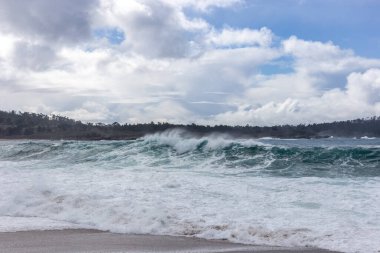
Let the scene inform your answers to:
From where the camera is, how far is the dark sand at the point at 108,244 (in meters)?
7.00

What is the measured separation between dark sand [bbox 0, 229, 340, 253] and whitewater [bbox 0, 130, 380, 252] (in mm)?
430

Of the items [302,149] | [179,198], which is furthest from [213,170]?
[179,198]

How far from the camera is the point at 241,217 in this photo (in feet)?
30.1

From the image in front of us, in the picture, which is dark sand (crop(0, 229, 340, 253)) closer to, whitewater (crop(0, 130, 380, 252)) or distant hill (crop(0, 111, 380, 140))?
whitewater (crop(0, 130, 380, 252))

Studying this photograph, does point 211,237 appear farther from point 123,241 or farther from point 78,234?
point 78,234

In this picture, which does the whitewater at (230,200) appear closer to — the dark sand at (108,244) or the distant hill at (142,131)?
the dark sand at (108,244)

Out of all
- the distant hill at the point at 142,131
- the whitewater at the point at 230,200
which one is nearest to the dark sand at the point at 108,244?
the whitewater at the point at 230,200

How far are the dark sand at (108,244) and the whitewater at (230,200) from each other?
0.43 m

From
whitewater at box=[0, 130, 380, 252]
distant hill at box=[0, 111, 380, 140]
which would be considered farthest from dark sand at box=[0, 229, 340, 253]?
distant hill at box=[0, 111, 380, 140]

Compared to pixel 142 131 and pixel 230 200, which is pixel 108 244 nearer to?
pixel 230 200

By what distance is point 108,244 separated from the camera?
739 cm

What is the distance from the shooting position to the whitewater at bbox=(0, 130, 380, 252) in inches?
324

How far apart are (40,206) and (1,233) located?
109 inches

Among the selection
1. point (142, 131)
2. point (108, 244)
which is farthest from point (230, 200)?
point (142, 131)
